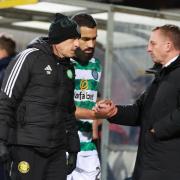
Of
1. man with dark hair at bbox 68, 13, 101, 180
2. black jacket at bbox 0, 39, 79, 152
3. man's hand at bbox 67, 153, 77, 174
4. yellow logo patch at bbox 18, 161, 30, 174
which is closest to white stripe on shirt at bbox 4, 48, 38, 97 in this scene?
black jacket at bbox 0, 39, 79, 152

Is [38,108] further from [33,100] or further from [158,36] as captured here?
[158,36]

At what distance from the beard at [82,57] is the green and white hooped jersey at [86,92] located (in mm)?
31

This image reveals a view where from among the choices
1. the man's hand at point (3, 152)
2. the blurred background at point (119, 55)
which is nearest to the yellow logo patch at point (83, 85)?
the man's hand at point (3, 152)

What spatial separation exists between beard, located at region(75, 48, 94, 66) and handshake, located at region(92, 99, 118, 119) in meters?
0.61

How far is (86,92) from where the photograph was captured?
21.7ft

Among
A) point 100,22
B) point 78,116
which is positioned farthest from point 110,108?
point 100,22

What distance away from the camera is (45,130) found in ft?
18.2

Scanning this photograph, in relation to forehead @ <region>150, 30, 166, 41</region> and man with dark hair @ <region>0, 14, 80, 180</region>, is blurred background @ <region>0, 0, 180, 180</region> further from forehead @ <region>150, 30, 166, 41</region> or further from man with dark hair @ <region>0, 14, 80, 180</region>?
man with dark hair @ <region>0, 14, 80, 180</region>

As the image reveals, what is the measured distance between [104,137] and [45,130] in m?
2.66

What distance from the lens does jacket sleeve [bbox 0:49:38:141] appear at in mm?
5453

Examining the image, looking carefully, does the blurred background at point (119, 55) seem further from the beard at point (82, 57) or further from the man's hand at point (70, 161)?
the man's hand at point (70, 161)

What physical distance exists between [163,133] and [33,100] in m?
0.96

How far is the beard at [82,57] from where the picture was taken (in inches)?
256

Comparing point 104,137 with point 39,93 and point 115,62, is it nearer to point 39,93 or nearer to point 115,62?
point 115,62
